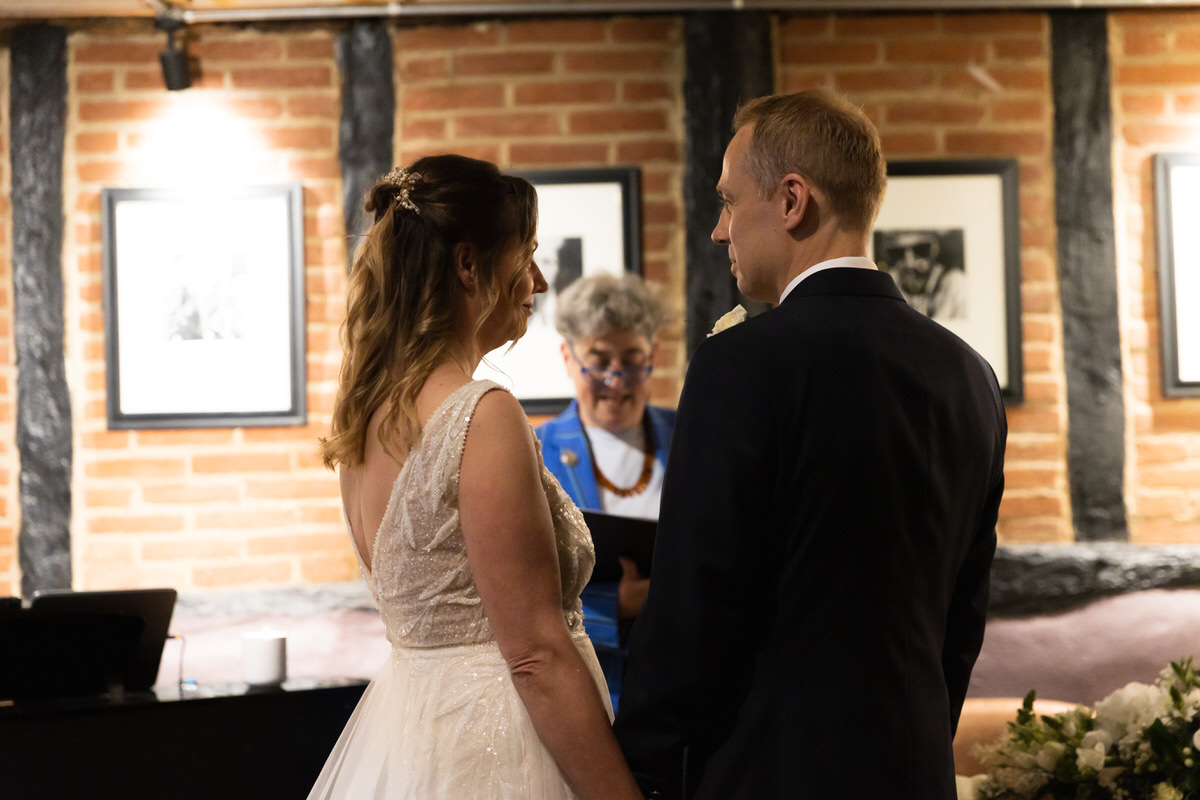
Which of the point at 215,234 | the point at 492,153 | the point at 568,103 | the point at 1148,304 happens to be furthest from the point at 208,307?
the point at 1148,304

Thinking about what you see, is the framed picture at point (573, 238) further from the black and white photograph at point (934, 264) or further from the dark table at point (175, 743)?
the dark table at point (175, 743)

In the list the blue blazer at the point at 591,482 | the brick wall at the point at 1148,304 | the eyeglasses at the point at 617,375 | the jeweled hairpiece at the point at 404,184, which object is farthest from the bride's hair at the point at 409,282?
the brick wall at the point at 1148,304

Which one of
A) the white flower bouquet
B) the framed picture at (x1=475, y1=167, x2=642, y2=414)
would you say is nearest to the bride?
the white flower bouquet

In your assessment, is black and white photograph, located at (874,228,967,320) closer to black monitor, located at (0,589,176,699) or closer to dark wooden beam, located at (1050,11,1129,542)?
dark wooden beam, located at (1050,11,1129,542)

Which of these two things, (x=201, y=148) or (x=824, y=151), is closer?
(x=824, y=151)

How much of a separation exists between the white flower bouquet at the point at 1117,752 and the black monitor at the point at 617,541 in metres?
0.82

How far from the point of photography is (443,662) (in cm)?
138

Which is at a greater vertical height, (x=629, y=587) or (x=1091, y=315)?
(x=1091, y=315)

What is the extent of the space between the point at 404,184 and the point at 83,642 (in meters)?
1.32

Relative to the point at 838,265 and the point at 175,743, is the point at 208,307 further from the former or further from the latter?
the point at 838,265

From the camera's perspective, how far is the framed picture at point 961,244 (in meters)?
3.23

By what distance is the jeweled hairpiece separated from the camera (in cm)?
140

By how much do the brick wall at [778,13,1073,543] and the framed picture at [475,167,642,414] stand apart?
2.02 ft

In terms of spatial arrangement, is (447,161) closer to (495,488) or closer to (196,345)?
(495,488)
